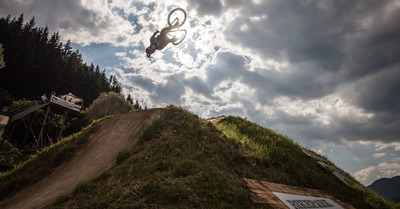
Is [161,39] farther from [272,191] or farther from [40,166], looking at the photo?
[272,191]

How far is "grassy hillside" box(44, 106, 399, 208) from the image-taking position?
6.71m

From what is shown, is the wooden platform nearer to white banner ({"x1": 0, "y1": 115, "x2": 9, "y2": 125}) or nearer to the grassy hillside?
the grassy hillside

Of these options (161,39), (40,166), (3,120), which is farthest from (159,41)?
(3,120)

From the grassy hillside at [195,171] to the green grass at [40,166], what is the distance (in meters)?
3.90

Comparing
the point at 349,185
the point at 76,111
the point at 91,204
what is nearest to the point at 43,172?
the point at 91,204

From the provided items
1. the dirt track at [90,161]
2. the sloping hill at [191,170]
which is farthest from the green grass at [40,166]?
the sloping hill at [191,170]

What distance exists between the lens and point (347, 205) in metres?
10.6

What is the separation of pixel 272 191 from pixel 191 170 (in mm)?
2621

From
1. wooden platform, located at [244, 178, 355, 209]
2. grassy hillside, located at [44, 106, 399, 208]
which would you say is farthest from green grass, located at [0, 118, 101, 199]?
wooden platform, located at [244, 178, 355, 209]

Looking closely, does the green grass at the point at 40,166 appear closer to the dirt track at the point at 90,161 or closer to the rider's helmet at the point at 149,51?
the dirt track at the point at 90,161

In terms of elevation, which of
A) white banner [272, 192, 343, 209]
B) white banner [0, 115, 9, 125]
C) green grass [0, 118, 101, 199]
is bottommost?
green grass [0, 118, 101, 199]

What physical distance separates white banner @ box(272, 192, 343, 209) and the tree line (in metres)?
51.3

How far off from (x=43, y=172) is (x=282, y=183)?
9.60m

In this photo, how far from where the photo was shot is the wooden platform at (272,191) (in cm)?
756
